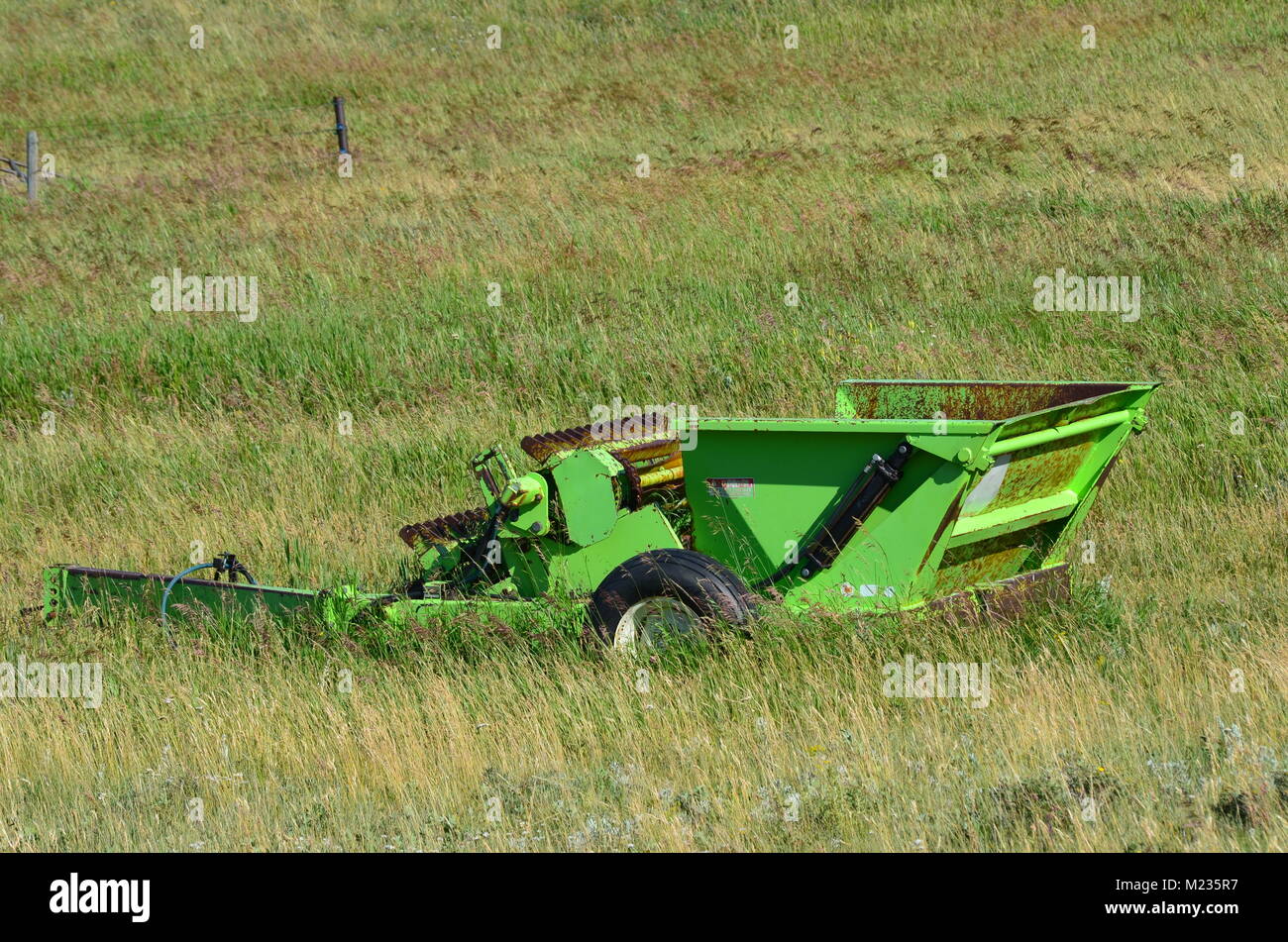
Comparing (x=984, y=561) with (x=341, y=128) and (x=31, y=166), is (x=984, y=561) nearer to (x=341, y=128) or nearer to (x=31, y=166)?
(x=341, y=128)

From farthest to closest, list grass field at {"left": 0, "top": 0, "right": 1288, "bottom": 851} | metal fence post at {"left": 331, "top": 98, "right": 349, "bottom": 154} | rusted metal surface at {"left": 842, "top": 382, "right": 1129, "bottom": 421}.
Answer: metal fence post at {"left": 331, "top": 98, "right": 349, "bottom": 154} < rusted metal surface at {"left": 842, "top": 382, "right": 1129, "bottom": 421} < grass field at {"left": 0, "top": 0, "right": 1288, "bottom": 851}

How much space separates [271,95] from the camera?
22.3m

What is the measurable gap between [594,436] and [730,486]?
3.55 ft

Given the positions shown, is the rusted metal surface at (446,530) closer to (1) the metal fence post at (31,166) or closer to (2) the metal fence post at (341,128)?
(2) the metal fence post at (341,128)

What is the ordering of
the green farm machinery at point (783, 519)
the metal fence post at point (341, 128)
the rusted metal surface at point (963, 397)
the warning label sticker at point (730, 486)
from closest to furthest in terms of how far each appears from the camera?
the green farm machinery at point (783, 519), the warning label sticker at point (730, 486), the rusted metal surface at point (963, 397), the metal fence post at point (341, 128)

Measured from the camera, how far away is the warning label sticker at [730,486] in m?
5.67

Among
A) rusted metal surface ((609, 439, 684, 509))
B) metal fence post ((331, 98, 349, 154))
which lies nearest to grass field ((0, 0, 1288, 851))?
metal fence post ((331, 98, 349, 154))

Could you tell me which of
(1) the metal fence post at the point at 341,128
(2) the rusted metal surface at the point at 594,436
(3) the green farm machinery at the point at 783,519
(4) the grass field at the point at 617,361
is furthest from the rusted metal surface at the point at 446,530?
(1) the metal fence post at the point at 341,128

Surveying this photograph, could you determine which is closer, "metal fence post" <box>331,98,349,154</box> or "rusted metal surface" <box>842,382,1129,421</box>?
"rusted metal surface" <box>842,382,1129,421</box>

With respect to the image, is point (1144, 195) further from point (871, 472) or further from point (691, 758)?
point (691, 758)

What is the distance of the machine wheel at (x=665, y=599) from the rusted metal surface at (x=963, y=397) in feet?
6.04

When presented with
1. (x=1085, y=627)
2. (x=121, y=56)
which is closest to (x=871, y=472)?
(x=1085, y=627)

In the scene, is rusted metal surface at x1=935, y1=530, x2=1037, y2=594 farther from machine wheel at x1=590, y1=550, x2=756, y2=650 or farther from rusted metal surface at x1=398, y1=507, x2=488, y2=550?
rusted metal surface at x1=398, y1=507, x2=488, y2=550

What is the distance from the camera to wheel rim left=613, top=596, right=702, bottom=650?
5.57 metres
